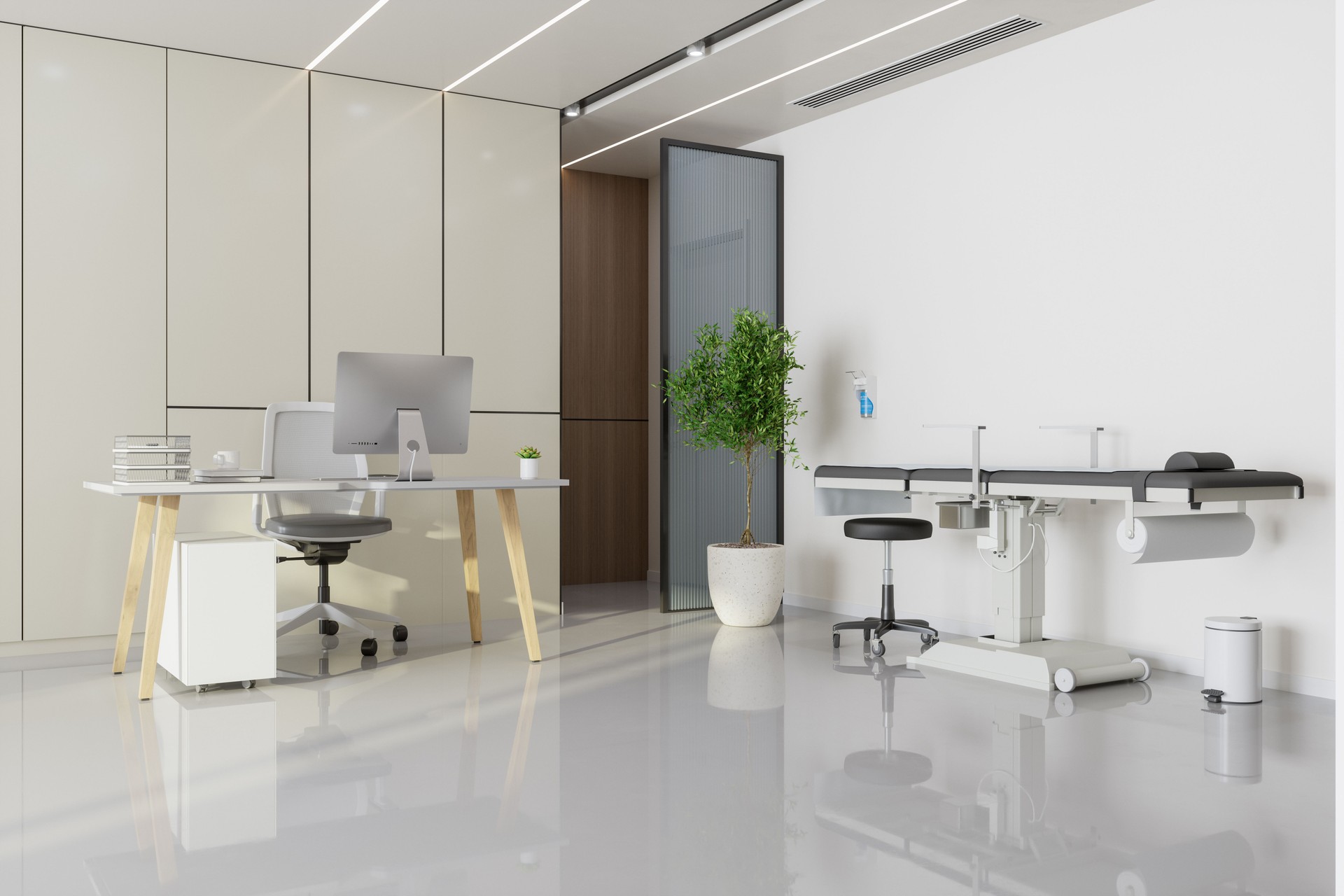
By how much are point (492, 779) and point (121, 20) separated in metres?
3.98

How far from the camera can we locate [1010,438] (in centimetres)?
536

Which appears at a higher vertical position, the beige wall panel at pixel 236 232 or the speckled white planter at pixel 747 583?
the beige wall panel at pixel 236 232

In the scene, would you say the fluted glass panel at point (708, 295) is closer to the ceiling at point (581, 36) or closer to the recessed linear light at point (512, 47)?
the ceiling at point (581, 36)

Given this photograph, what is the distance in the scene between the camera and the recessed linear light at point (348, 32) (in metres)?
4.95

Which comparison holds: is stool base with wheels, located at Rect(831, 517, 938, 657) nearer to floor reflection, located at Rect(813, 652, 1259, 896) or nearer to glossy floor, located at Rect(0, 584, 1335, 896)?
glossy floor, located at Rect(0, 584, 1335, 896)

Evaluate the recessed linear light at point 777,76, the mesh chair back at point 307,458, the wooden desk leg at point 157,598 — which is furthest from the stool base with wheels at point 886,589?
the wooden desk leg at point 157,598

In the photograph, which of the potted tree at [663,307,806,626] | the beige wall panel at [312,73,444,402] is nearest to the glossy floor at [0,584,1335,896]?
the potted tree at [663,307,806,626]

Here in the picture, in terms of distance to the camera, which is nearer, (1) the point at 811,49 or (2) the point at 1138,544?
(2) the point at 1138,544

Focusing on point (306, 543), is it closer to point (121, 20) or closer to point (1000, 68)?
point (121, 20)

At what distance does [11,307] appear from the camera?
5.06 metres

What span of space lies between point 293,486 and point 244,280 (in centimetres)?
162

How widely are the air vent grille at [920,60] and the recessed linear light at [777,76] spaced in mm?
315

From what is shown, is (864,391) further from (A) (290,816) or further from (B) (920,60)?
(A) (290,816)

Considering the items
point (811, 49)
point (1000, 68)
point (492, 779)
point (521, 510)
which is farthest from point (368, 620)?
point (1000, 68)
